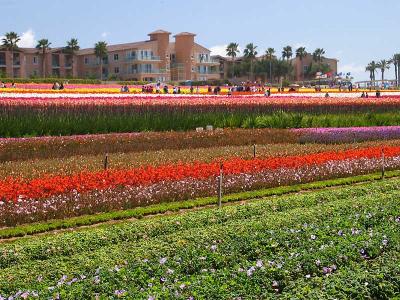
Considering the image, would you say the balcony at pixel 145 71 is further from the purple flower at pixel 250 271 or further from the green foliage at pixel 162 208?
the purple flower at pixel 250 271

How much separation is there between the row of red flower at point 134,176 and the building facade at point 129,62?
90.2m

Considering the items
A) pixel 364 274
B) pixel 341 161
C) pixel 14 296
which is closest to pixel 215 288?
pixel 364 274

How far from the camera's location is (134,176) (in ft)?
56.5

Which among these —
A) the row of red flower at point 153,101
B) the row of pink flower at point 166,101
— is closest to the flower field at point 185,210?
the row of red flower at point 153,101

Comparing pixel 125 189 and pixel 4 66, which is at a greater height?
pixel 4 66

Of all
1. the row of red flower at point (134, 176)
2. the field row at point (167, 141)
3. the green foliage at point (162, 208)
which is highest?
the field row at point (167, 141)

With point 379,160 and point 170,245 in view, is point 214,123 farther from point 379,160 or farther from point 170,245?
point 170,245

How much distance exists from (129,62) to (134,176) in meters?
99.8

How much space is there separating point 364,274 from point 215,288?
1.97m

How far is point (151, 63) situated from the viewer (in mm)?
115188

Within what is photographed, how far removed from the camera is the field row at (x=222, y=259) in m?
7.87

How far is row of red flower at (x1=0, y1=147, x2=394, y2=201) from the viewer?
15305 millimetres

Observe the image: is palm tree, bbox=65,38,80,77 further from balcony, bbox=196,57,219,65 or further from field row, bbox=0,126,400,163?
field row, bbox=0,126,400,163

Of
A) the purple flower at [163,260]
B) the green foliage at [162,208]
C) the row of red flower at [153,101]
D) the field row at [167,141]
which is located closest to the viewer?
the purple flower at [163,260]
